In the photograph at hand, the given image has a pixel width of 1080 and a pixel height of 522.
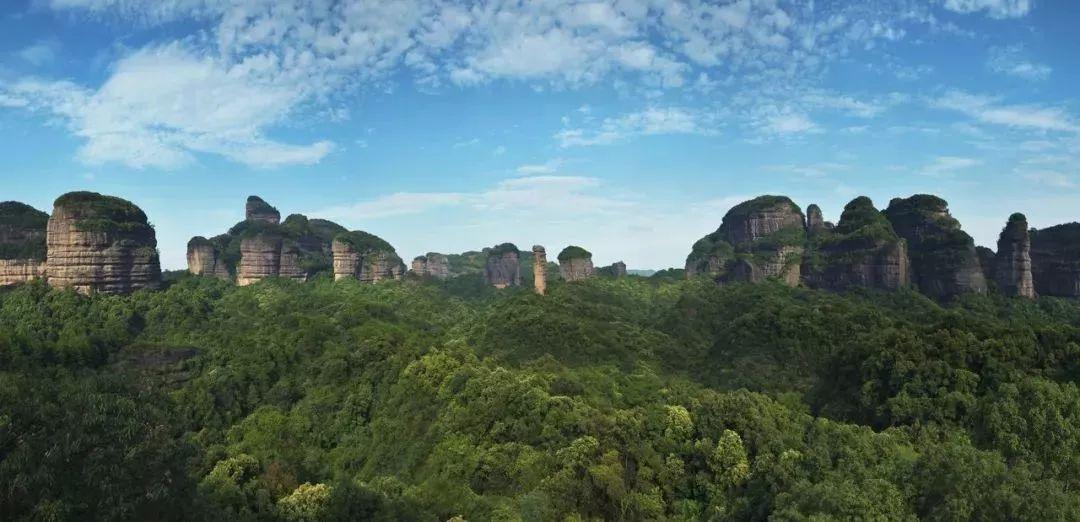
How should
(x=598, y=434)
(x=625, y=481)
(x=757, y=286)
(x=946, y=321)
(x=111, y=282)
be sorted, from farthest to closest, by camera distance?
(x=757, y=286)
(x=111, y=282)
(x=946, y=321)
(x=598, y=434)
(x=625, y=481)

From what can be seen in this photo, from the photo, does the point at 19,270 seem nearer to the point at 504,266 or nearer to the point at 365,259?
the point at 365,259

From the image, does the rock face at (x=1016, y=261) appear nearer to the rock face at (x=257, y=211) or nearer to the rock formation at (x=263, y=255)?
the rock formation at (x=263, y=255)

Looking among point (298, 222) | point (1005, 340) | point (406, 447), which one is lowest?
point (406, 447)

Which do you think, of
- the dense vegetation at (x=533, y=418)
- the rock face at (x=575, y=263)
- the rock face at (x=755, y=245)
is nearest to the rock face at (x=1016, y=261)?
the dense vegetation at (x=533, y=418)

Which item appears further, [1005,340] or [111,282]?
[111,282]

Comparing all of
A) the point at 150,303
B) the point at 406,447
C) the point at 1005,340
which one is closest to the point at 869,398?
the point at 1005,340

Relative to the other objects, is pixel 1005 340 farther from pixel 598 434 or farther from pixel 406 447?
pixel 406 447

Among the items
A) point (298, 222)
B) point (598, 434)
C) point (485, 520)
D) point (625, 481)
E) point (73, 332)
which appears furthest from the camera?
point (298, 222)
